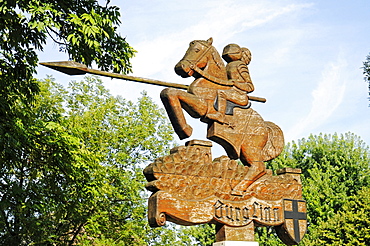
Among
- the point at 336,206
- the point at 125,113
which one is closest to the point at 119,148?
the point at 125,113

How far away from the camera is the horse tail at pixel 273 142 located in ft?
23.8

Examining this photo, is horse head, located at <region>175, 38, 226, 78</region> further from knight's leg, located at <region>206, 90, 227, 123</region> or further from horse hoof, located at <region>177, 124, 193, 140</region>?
horse hoof, located at <region>177, 124, 193, 140</region>

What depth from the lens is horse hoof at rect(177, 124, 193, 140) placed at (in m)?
6.70

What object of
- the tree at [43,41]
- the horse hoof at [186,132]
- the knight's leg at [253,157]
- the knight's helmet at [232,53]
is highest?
the tree at [43,41]

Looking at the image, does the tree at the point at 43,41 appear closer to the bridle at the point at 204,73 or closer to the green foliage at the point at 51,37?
the green foliage at the point at 51,37

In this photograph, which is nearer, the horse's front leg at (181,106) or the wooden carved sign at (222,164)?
the wooden carved sign at (222,164)

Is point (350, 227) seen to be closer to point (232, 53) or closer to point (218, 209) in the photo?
point (232, 53)

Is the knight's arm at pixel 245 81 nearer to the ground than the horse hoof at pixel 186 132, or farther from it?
farther from it

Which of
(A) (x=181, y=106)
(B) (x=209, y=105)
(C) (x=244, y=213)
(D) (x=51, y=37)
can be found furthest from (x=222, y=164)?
(D) (x=51, y=37)

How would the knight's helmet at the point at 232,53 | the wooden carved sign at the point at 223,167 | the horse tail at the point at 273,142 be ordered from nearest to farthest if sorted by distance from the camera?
the wooden carved sign at the point at 223,167, the horse tail at the point at 273,142, the knight's helmet at the point at 232,53

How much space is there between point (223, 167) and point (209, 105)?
0.88 meters

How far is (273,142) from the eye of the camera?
24.0ft

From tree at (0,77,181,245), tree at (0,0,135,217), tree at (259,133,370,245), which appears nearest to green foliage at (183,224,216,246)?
tree at (259,133,370,245)

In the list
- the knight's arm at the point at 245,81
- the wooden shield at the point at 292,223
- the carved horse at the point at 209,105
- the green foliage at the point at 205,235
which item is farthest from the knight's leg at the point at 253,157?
the green foliage at the point at 205,235
